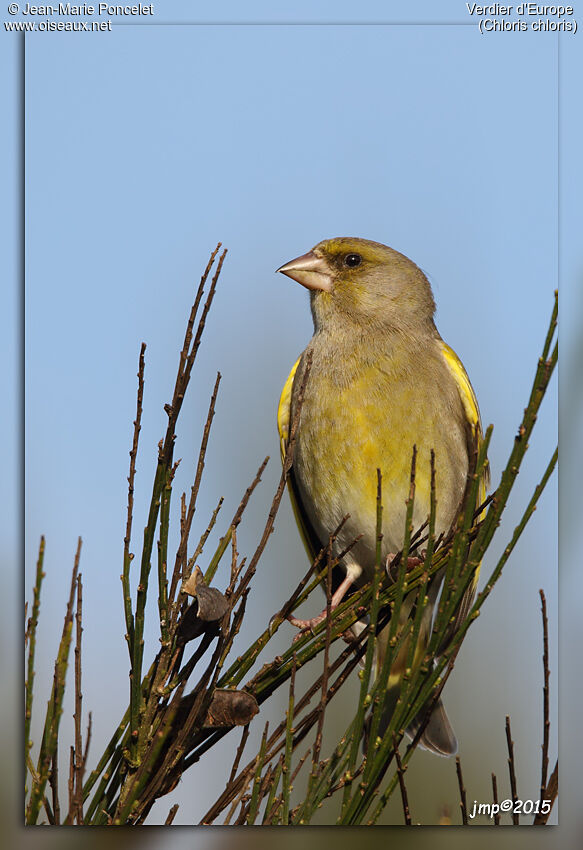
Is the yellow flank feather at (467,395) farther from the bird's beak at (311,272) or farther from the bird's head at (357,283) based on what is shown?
the bird's beak at (311,272)

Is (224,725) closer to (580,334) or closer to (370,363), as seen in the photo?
(370,363)

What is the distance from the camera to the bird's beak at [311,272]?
3.47 meters

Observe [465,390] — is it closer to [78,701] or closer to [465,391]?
[465,391]

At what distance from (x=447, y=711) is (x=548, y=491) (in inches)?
33.9

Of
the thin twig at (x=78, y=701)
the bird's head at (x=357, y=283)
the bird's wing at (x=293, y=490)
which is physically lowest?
the thin twig at (x=78, y=701)

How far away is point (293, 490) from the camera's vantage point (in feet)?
11.1

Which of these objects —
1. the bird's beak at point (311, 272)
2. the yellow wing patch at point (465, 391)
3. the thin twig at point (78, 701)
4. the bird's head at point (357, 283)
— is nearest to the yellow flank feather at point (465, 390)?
the yellow wing patch at point (465, 391)

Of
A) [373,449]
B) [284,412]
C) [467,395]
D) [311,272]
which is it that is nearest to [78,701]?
[373,449]

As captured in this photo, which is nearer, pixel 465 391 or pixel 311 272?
pixel 465 391

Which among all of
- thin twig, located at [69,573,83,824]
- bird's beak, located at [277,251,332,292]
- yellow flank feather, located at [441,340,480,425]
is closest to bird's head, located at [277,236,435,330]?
bird's beak, located at [277,251,332,292]

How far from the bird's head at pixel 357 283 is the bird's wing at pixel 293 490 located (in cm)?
26

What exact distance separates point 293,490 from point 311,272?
812mm

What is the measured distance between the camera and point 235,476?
3.59 m

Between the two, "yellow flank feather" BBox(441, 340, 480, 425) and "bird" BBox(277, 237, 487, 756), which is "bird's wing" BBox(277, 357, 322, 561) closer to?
"bird" BBox(277, 237, 487, 756)
